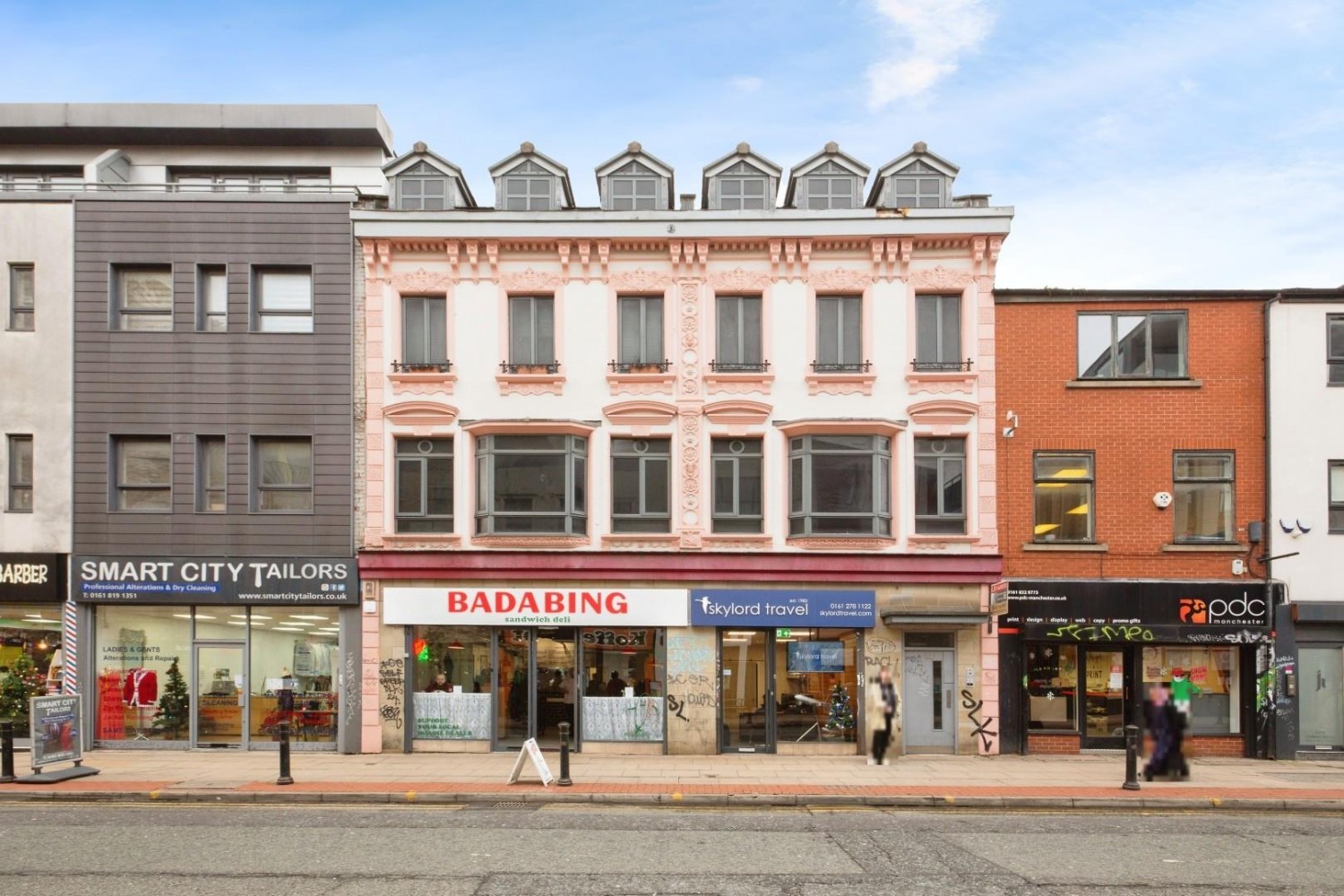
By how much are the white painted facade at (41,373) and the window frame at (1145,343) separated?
20.0 metres

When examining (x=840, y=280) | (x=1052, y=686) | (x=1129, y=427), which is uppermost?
(x=840, y=280)

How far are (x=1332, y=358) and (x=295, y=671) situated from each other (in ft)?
70.1

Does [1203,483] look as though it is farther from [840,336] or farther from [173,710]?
[173,710]

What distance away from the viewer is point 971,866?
11312mm

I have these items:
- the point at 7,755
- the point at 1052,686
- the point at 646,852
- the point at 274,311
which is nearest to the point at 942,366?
the point at 1052,686

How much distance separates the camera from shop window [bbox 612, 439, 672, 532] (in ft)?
68.3

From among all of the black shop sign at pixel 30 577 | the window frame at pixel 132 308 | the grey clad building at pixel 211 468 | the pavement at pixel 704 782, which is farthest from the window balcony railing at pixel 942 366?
the black shop sign at pixel 30 577

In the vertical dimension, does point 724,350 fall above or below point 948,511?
above

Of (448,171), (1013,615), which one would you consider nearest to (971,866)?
(1013,615)

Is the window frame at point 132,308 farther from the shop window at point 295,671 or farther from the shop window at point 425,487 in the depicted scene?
the shop window at point 295,671

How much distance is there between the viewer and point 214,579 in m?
20.4

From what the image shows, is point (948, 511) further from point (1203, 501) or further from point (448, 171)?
point (448, 171)

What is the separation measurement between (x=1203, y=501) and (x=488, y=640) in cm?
1440

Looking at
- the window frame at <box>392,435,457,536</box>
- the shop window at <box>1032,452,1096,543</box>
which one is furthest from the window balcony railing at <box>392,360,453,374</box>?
the shop window at <box>1032,452,1096,543</box>
